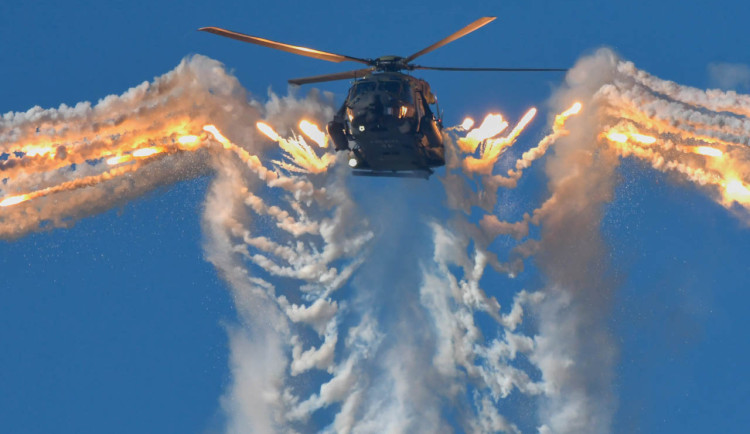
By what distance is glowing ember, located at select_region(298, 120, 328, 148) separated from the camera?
51656mm

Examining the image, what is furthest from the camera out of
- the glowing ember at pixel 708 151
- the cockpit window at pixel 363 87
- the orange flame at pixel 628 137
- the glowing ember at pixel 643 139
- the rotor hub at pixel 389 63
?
the orange flame at pixel 628 137

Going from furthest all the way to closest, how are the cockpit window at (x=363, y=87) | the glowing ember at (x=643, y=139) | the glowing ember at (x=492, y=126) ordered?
the glowing ember at (x=492, y=126)
the glowing ember at (x=643, y=139)
the cockpit window at (x=363, y=87)

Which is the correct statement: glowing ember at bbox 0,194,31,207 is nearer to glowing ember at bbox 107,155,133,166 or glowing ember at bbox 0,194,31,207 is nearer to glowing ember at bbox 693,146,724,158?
glowing ember at bbox 107,155,133,166

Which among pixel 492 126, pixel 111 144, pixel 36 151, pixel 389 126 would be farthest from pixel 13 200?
pixel 492 126

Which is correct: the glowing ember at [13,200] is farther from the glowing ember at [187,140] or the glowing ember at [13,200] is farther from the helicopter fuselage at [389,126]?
the helicopter fuselage at [389,126]

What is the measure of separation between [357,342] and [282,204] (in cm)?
577

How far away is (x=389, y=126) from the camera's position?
1781 inches

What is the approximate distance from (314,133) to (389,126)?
6.90 m

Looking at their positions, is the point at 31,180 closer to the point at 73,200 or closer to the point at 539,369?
the point at 73,200

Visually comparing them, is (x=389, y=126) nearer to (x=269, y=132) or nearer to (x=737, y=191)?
(x=269, y=132)

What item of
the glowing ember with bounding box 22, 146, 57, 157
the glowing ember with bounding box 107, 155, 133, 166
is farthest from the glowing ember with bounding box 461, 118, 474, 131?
the glowing ember with bounding box 22, 146, 57, 157

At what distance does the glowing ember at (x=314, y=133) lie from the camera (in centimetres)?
5166

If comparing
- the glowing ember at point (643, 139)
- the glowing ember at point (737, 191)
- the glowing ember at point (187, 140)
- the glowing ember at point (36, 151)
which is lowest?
the glowing ember at point (737, 191)

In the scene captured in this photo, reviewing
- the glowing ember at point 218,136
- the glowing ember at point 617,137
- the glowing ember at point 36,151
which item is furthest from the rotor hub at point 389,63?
the glowing ember at point 36,151
